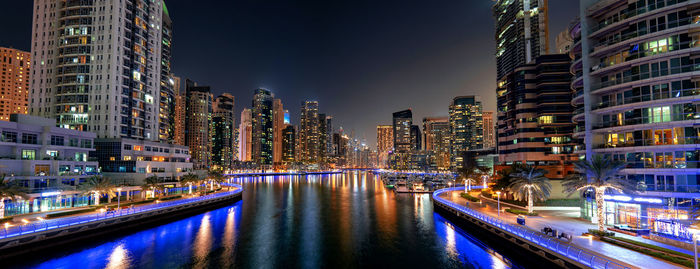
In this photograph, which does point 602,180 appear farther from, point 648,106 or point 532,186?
point 532,186

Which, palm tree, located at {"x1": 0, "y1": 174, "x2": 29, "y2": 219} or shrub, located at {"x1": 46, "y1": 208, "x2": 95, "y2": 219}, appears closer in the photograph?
palm tree, located at {"x1": 0, "y1": 174, "x2": 29, "y2": 219}

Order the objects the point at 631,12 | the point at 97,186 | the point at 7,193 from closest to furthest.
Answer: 1. the point at 631,12
2. the point at 7,193
3. the point at 97,186

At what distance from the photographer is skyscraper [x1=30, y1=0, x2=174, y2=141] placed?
3809 inches

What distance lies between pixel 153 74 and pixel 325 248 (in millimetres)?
95557

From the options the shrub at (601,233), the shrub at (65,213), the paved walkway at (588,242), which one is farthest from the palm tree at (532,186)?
the shrub at (65,213)

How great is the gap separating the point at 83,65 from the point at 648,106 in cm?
12804

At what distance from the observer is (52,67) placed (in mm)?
98250

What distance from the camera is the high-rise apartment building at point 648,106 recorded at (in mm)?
39594

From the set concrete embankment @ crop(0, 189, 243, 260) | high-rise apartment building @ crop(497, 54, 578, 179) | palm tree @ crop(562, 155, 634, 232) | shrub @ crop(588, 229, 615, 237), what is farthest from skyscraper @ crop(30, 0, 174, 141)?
high-rise apartment building @ crop(497, 54, 578, 179)

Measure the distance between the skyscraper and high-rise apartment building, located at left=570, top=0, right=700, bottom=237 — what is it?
374 feet

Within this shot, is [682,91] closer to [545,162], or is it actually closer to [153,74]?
[545,162]

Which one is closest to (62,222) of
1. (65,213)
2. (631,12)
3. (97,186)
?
(65,213)

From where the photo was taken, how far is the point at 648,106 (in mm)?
43031

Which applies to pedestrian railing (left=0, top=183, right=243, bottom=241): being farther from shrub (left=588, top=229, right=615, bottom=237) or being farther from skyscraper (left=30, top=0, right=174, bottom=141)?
shrub (left=588, top=229, right=615, bottom=237)
